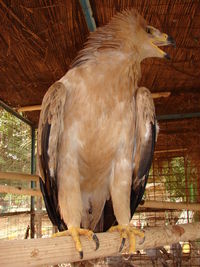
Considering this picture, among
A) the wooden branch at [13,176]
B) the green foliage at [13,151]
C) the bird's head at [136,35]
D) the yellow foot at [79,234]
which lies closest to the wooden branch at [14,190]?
the wooden branch at [13,176]

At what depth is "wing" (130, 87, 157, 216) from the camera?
8.26 feet

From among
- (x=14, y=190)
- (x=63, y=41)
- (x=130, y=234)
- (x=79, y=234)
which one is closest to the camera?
(x=79, y=234)

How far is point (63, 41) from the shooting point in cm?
338

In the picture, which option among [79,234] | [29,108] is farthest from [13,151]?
[79,234]

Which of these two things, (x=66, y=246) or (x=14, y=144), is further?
(x=14, y=144)

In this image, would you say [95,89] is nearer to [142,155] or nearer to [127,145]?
[127,145]

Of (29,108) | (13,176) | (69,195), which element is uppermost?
(29,108)

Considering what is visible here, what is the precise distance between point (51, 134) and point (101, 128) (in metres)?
0.40

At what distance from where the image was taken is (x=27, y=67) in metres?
3.98

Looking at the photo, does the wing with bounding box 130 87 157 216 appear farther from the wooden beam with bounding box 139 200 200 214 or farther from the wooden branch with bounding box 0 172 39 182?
the wooden branch with bounding box 0 172 39 182

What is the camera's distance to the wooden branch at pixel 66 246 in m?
1.29

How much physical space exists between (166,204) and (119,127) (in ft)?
5.39

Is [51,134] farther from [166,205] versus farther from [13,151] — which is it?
[13,151]

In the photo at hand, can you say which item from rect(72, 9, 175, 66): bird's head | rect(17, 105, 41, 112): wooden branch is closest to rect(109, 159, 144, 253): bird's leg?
rect(72, 9, 175, 66): bird's head
